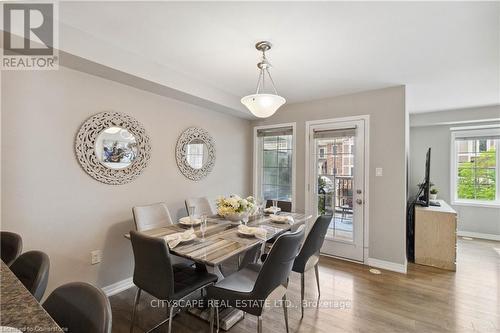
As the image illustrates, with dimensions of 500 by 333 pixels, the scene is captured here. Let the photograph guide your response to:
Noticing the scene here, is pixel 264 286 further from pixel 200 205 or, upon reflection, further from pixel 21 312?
pixel 200 205

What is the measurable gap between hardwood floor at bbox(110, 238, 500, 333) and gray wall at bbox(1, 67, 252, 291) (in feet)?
1.98

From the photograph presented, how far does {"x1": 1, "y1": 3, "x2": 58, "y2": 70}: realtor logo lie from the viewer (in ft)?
5.64

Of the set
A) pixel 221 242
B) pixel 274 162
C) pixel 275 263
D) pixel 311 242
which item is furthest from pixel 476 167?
pixel 221 242

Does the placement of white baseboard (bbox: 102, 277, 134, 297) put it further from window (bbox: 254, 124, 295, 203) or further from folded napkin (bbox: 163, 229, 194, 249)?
window (bbox: 254, 124, 295, 203)

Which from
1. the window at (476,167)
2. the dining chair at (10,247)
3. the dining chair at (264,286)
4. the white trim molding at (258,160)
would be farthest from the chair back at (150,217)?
the window at (476,167)

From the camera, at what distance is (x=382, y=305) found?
7.55ft

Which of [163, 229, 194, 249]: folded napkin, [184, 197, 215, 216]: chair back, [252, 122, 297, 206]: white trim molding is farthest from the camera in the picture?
[252, 122, 297, 206]: white trim molding

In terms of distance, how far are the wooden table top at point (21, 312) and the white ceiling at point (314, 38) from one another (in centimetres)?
182

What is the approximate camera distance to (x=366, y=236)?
333 cm

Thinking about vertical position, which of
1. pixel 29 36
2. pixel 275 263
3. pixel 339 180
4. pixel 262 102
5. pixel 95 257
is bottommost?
pixel 95 257

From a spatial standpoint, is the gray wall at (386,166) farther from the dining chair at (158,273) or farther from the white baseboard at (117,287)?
the white baseboard at (117,287)

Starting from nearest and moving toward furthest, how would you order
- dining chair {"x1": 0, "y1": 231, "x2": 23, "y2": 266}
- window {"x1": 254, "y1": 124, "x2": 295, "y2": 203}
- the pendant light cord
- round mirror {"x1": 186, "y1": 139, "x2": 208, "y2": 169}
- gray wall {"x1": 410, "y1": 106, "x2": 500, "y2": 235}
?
dining chair {"x1": 0, "y1": 231, "x2": 23, "y2": 266} < the pendant light cord < round mirror {"x1": 186, "y1": 139, "x2": 208, "y2": 169} < window {"x1": 254, "y1": 124, "x2": 295, "y2": 203} < gray wall {"x1": 410, "y1": 106, "x2": 500, "y2": 235}

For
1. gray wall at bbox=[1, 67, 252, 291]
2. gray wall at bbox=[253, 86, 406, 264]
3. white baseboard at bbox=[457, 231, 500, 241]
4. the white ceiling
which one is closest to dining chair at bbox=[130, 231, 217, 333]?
gray wall at bbox=[1, 67, 252, 291]

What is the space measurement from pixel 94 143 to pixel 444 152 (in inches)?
235
